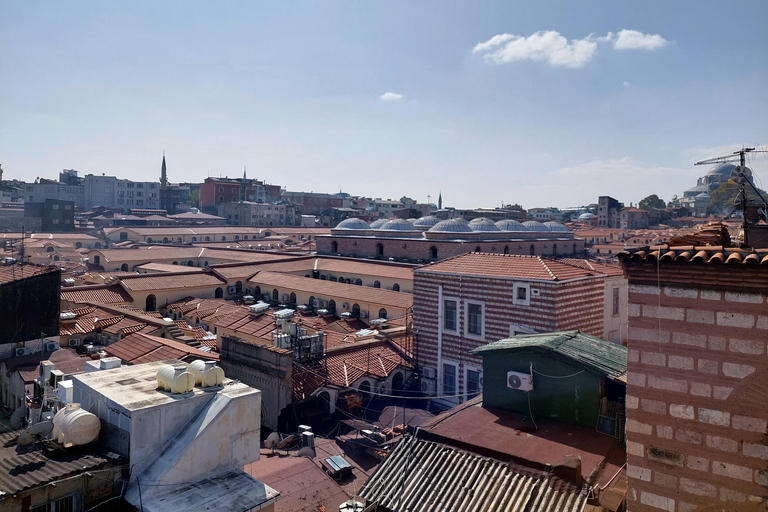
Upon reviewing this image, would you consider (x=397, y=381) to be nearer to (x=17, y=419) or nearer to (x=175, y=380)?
(x=175, y=380)

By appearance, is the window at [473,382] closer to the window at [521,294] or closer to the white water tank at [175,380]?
the window at [521,294]

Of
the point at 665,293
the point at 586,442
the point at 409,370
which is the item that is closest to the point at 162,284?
the point at 409,370

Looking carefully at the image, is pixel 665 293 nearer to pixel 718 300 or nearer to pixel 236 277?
pixel 718 300

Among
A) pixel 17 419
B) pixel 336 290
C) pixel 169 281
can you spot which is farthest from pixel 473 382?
pixel 169 281

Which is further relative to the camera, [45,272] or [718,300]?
[45,272]

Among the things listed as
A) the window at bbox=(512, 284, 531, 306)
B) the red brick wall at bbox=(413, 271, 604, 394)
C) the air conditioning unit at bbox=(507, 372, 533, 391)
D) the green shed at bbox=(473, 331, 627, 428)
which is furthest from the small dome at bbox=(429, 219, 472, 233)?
the air conditioning unit at bbox=(507, 372, 533, 391)
